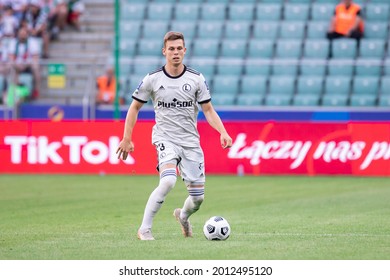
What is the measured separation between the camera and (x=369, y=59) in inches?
1046

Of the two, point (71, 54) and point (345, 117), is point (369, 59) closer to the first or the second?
point (345, 117)

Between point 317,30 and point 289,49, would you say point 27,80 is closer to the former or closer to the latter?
point 289,49

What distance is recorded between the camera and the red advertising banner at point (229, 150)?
22.7 m

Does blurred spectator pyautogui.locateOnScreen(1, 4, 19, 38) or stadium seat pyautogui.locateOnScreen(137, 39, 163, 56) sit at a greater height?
blurred spectator pyautogui.locateOnScreen(1, 4, 19, 38)

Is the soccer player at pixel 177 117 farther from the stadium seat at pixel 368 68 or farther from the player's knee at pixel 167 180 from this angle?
the stadium seat at pixel 368 68

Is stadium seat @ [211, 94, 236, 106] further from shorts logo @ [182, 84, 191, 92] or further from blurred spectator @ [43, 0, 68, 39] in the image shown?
shorts logo @ [182, 84, 191, 92]

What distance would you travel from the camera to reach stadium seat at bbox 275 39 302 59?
89.4 ft

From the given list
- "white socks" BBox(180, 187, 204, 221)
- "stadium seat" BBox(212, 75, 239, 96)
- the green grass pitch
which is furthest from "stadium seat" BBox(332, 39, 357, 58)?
"white socks" BBox(180, 187, 204, 221)

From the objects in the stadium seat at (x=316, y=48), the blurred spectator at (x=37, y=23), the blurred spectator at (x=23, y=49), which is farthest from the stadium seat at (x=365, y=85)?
the blurred spectator at (x=37, y=23)

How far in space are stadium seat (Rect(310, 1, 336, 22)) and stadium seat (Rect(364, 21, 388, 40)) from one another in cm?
110

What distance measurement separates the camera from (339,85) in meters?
25.6

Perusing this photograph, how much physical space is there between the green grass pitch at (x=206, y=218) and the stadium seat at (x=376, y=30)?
6.23 m

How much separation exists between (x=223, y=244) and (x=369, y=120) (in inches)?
542

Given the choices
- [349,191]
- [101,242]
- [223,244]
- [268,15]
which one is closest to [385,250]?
[223,244]
